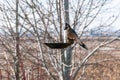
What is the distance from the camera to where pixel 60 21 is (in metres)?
6.91

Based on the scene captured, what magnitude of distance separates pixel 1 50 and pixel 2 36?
1036mm

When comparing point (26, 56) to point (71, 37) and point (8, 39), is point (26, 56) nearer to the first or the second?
point (8, 39)

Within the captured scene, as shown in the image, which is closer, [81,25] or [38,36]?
Answer: [38,36]

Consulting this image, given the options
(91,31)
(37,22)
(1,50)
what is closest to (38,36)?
(37,22)

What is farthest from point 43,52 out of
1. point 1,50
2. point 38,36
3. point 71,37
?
point 71,37

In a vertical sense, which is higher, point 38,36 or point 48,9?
point 48,9

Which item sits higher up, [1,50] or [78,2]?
[78,2]

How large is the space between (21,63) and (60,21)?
2.96 m

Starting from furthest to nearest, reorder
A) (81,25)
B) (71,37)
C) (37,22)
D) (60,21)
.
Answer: (81,25) → (37,22) → (60,21) → (71,37)

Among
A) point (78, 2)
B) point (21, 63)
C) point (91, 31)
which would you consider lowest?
point (21, 63)

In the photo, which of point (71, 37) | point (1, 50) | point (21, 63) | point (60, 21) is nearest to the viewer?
point (71, 37)

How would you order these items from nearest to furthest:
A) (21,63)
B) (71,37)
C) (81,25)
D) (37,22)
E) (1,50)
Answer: (71,37) → (37,22) → (81,25) → (21,63) → (1,50)

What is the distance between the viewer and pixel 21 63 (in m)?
9.52

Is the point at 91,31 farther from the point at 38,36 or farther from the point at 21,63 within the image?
the point at 21,63
